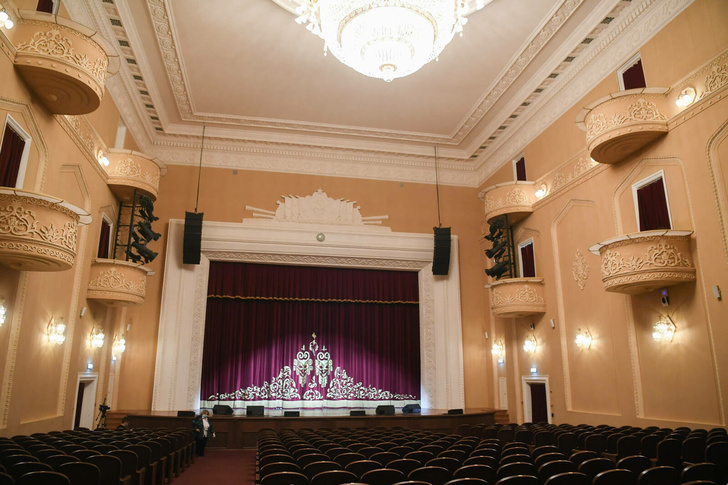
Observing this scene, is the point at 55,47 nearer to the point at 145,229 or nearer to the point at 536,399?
the point at 145,229

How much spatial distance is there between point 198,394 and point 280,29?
30.7 ft

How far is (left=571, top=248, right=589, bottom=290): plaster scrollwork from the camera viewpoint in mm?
10797

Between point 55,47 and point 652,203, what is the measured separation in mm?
9898

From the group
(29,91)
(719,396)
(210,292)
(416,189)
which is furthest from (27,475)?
(416,189)

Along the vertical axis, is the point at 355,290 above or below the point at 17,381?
above

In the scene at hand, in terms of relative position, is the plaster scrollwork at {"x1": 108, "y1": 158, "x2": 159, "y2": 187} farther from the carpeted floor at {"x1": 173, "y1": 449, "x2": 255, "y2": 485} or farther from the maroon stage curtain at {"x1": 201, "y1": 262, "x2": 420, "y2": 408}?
the carpeted floor at {"x1": 173, "y1": 449, "x2": 255, "y2": 485}

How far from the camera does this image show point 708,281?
768cm

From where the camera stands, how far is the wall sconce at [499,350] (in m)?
14.2

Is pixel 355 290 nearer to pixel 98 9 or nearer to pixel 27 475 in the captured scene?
pixel 98 9

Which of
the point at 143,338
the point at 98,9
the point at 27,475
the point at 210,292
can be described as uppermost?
the point at 98,9

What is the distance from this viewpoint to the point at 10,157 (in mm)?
7406

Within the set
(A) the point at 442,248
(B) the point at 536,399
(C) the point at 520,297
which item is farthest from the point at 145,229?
(B) the point at 536,399

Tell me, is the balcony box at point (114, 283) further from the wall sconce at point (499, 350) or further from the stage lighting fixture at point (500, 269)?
the wall sconce at point (499, 350)

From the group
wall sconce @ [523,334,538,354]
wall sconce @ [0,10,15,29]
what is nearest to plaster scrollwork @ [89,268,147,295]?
wall sconce @ [0,10,15,29]
